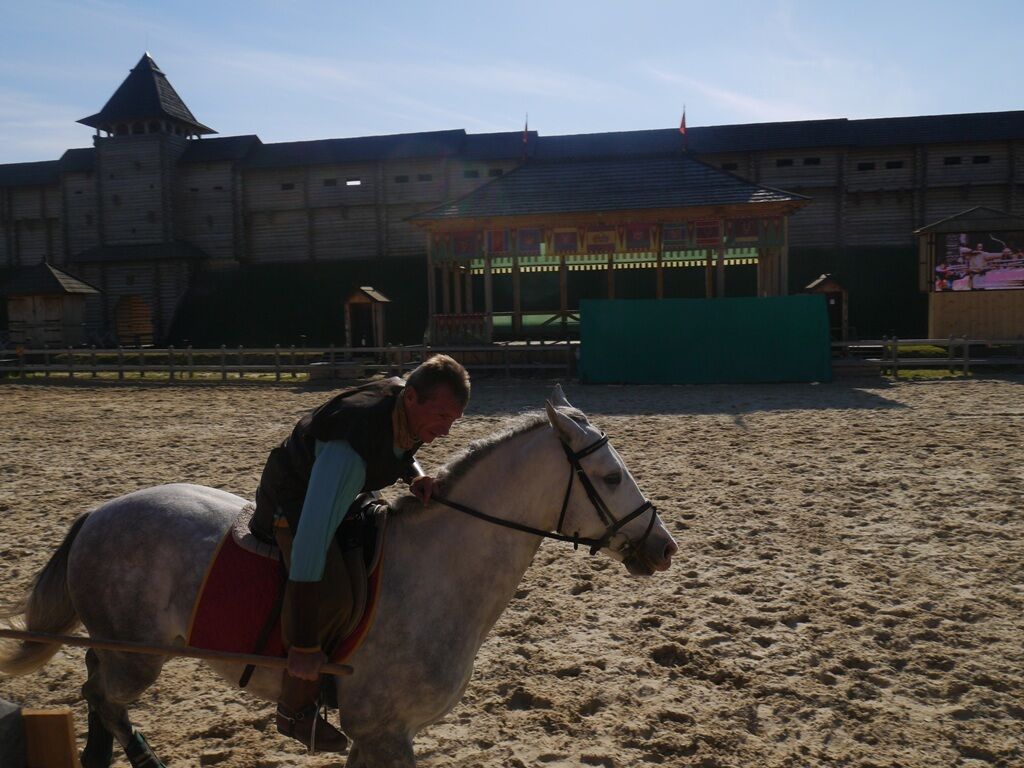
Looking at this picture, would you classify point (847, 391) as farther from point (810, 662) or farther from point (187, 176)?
point (187, 176)

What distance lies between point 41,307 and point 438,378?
1350 inches

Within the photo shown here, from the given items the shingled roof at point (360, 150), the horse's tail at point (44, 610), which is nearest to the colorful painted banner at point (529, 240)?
the shingled roof at point (360, 150)

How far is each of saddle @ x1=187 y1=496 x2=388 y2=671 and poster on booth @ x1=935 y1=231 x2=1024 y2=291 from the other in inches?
973

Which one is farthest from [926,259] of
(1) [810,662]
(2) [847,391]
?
(1) [810,662]

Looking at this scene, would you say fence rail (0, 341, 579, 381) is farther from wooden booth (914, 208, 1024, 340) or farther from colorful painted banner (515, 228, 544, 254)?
wooden booth (914, 208, 1024, 340)

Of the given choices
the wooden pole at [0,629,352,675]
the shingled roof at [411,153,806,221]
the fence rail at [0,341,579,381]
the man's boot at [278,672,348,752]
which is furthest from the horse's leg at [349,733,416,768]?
the shingled roof at [411,153,806,221]

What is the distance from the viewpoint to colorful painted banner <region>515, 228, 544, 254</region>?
877 inches

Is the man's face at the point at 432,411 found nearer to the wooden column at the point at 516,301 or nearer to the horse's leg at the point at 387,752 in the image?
the horse's leg at the point at 387,752

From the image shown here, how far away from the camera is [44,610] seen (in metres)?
3.24

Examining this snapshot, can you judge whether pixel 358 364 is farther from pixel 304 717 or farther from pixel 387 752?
pixel 387 752

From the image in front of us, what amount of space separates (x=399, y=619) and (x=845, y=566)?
429 cm

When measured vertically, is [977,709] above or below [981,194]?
below

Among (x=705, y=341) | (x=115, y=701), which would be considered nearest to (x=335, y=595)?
(x=115, y=701)

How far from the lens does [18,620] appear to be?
3312 millimetres
